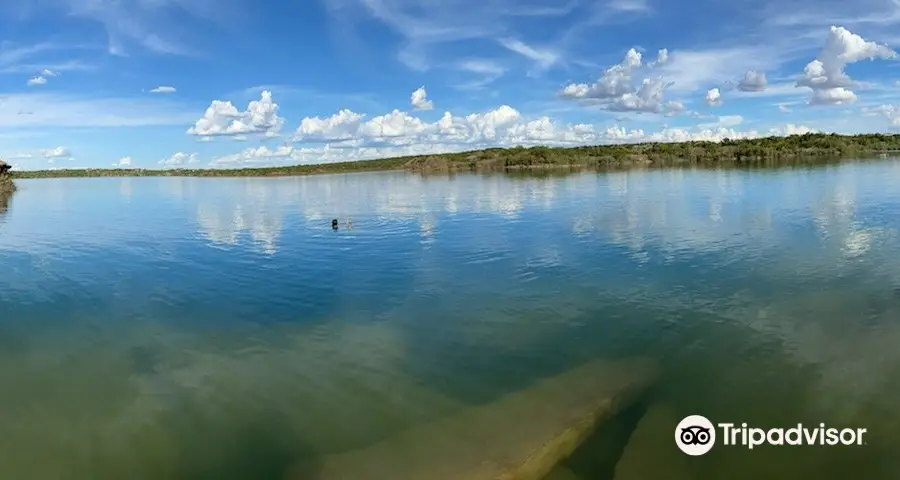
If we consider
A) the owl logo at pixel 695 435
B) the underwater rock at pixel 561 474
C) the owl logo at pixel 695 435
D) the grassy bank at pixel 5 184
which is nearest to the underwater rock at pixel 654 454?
the owl logo at pixel 695 435

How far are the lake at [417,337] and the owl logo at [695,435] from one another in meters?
0.21

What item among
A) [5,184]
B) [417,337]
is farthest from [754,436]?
[5,184]

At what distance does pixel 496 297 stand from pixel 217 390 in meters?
10.8

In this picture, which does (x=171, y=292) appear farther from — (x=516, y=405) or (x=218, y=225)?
(x=218, y=225)

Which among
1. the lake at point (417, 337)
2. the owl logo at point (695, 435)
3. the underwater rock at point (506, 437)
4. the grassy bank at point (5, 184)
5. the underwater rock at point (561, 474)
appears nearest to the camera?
the underwater rock at point (561, 474)

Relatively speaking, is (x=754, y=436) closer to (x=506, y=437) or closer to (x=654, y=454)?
(x=654, y=454)

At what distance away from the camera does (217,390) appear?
15.1 metres

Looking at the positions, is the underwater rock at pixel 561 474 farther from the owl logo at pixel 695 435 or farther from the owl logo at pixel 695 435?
the owl logo at pixel 695 435

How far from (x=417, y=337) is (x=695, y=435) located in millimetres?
8795

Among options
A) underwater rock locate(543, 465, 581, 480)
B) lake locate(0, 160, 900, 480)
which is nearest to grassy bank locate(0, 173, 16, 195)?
lake locate(0, 160, 900, 480)

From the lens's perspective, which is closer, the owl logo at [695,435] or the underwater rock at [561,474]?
the underwater rock at [561,474]

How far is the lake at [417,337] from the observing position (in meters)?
12.5

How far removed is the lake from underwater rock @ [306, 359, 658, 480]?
1.68 feet

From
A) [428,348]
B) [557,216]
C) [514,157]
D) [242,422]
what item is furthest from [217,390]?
[514,157]
